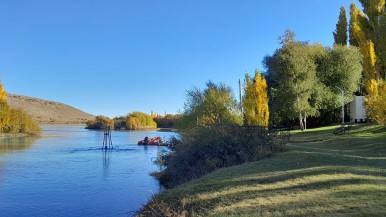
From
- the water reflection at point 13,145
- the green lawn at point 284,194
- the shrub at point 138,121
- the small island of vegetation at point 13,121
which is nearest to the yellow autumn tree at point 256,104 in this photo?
the green lawn at point 284,194

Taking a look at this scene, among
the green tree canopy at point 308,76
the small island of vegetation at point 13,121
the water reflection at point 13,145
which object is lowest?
the water reflection at point 13,145

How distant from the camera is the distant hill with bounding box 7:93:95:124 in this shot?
→ 160m

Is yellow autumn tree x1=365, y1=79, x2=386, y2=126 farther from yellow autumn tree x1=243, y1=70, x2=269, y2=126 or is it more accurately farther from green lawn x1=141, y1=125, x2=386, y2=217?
green lawn x1=141, y1=125, x2=386, y2=217

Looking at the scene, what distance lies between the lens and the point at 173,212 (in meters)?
8.49

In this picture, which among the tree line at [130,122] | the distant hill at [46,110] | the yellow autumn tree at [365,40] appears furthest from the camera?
the distant hill at [46,110]

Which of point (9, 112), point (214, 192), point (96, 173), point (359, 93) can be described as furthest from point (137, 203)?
point (9, 112)

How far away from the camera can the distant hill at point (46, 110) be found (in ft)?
526

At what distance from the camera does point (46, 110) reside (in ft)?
587

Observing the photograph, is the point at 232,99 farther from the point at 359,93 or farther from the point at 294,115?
the point at 359,93

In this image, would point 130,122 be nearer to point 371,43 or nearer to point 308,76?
point 308,76

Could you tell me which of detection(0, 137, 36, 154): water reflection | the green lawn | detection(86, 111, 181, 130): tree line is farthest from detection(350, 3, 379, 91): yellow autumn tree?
detection(86, 111, 181, 130): tree line

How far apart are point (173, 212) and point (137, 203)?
28.1 feet

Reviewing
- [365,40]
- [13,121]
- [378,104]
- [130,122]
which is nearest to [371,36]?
[365,40]

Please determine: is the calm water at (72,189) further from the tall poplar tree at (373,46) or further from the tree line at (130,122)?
the tree line at (130,122)
